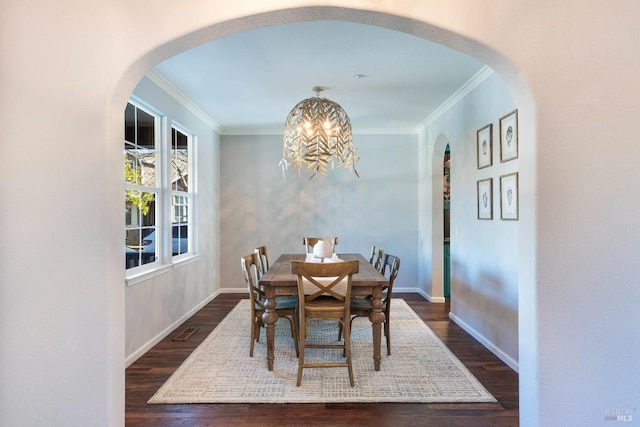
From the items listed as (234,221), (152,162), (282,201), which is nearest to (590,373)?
(152,162)

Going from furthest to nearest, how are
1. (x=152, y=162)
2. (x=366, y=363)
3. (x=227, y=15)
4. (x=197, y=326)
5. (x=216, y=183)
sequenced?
(x=216, y=183) → (x=197, y=326) → (x=152, y=162) → (x=366, y=363) → (x=227, y=15)

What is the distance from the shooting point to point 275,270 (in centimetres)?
311

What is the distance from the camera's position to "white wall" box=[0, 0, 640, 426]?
1.49m

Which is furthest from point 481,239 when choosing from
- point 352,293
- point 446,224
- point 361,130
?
point 361,130

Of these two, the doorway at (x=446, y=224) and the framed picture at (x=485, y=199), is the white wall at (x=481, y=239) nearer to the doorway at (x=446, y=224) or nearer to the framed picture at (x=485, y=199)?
the framed picture at (x=485, y=199)

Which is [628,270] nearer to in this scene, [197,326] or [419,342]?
[419,342]

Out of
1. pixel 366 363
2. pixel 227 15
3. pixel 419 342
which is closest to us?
pixel 227 15

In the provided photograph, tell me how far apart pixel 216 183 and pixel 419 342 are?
3780 millimetres

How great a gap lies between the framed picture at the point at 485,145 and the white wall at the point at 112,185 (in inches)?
65.8

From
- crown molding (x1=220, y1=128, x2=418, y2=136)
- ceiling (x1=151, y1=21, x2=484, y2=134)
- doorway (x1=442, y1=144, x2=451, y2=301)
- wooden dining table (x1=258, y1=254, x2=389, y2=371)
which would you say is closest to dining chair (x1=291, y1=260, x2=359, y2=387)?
wooden dining table (x1=258, y1=254, x2=389, y2=371)

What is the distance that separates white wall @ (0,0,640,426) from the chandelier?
177 centimetres

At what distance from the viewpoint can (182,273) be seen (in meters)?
4.11

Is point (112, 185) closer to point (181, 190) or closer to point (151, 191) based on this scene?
point (151, 191)

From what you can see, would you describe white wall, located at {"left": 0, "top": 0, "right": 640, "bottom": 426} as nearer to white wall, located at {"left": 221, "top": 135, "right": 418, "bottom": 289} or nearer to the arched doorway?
the arched doorway
